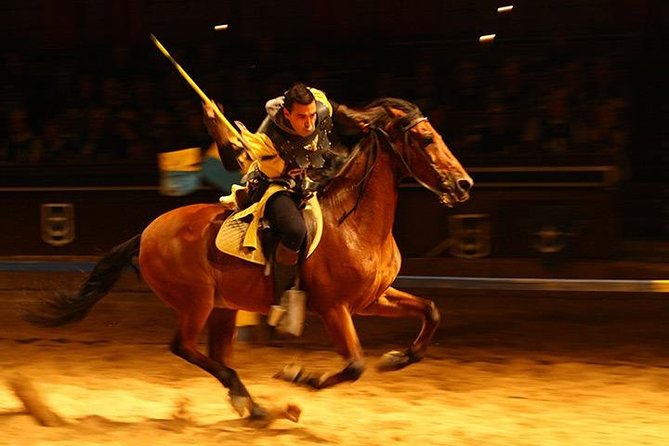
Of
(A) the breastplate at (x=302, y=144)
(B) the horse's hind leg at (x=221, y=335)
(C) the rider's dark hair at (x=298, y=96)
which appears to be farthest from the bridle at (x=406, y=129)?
(B) the horse's hind leg at (x=221, y=335)

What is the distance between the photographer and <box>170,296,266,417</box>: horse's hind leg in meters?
5.90

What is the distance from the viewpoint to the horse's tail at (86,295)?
6.33m

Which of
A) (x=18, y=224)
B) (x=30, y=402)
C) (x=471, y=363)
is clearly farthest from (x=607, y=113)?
(x=30, y=402)

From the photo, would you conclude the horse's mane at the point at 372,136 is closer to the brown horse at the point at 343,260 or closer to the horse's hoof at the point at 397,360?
the brown horse at the point at 343,260

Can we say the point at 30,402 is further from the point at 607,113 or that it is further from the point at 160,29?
the point at 160,29

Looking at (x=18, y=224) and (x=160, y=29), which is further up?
(x=160, y=29)

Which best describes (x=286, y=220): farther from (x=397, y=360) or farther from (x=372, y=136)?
(x=397, y=360)

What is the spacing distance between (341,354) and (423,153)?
1201 millimetres

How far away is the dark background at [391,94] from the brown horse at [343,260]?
16.3 feet

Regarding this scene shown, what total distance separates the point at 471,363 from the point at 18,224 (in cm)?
623

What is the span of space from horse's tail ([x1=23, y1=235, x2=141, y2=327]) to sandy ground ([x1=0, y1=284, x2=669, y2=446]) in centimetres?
42

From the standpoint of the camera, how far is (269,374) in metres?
7.44

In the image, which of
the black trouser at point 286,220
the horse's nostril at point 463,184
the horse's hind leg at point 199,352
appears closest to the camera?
the horse's nostril at point 463,184

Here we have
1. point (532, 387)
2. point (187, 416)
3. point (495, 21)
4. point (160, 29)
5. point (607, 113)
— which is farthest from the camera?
point (160, 29)
